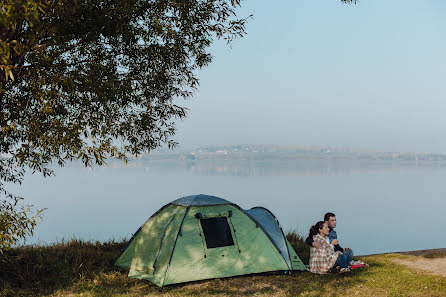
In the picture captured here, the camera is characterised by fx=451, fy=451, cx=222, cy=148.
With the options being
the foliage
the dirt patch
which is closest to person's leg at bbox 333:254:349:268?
the dirt patch

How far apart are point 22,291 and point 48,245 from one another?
144 inches

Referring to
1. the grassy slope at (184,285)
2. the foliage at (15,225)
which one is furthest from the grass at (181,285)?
the foliage at (15,225)

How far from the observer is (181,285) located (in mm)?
9664

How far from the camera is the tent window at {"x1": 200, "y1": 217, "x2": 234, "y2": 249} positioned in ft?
33.0

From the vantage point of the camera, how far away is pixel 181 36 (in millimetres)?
10062

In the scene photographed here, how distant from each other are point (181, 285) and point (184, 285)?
6 centimetres

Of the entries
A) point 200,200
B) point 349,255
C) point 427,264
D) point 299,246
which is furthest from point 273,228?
point 427,264

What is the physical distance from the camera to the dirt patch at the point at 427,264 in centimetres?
1106

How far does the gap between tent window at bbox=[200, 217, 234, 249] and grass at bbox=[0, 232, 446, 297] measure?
2.62ft

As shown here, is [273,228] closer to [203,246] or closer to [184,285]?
[203,246]

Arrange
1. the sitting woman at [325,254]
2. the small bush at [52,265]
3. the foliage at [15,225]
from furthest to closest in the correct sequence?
the small bush at [52,265], the sitting woman at [325,254], the foliage at [15,225]

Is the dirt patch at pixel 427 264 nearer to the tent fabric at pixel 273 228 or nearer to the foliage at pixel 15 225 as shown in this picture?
the tent fabric at pixel 273 228

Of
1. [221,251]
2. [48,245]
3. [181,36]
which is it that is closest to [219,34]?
[181,36]

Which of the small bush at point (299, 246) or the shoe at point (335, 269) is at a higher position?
the shoe at point (335, 269)
